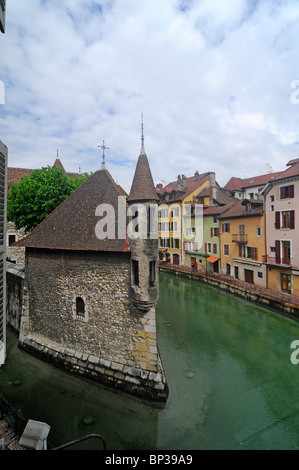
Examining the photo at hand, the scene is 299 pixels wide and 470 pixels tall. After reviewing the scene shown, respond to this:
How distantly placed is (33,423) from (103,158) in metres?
11.2

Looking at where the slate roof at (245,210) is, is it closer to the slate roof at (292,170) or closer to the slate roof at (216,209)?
the slate roof at (216,209)

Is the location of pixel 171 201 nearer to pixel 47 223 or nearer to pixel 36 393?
pixel 47 223

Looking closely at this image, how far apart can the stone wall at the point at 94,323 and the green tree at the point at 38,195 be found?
298 inches

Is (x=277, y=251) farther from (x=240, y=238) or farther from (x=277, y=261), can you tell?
(x=240, y=238)

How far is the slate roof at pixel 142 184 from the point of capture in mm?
9695

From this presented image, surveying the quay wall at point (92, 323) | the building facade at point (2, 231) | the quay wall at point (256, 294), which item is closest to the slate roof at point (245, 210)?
the quay wall at point (256, 294)

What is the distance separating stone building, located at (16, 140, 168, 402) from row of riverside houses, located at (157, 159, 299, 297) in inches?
564

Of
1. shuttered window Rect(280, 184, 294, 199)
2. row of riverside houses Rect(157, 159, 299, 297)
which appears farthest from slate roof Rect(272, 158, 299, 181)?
shuttered window Rect(280, 184, 294, 199)

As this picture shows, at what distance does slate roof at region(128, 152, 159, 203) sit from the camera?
9.70 metres

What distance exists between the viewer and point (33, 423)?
4.94m

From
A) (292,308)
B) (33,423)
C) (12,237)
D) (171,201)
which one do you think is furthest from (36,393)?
(171,201)

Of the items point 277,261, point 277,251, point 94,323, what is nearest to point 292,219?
point 277,251

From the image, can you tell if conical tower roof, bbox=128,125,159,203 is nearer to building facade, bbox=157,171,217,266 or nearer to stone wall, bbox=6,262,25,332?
stone wall, bbox=6,262,25,332

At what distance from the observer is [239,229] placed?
82.4 ft
